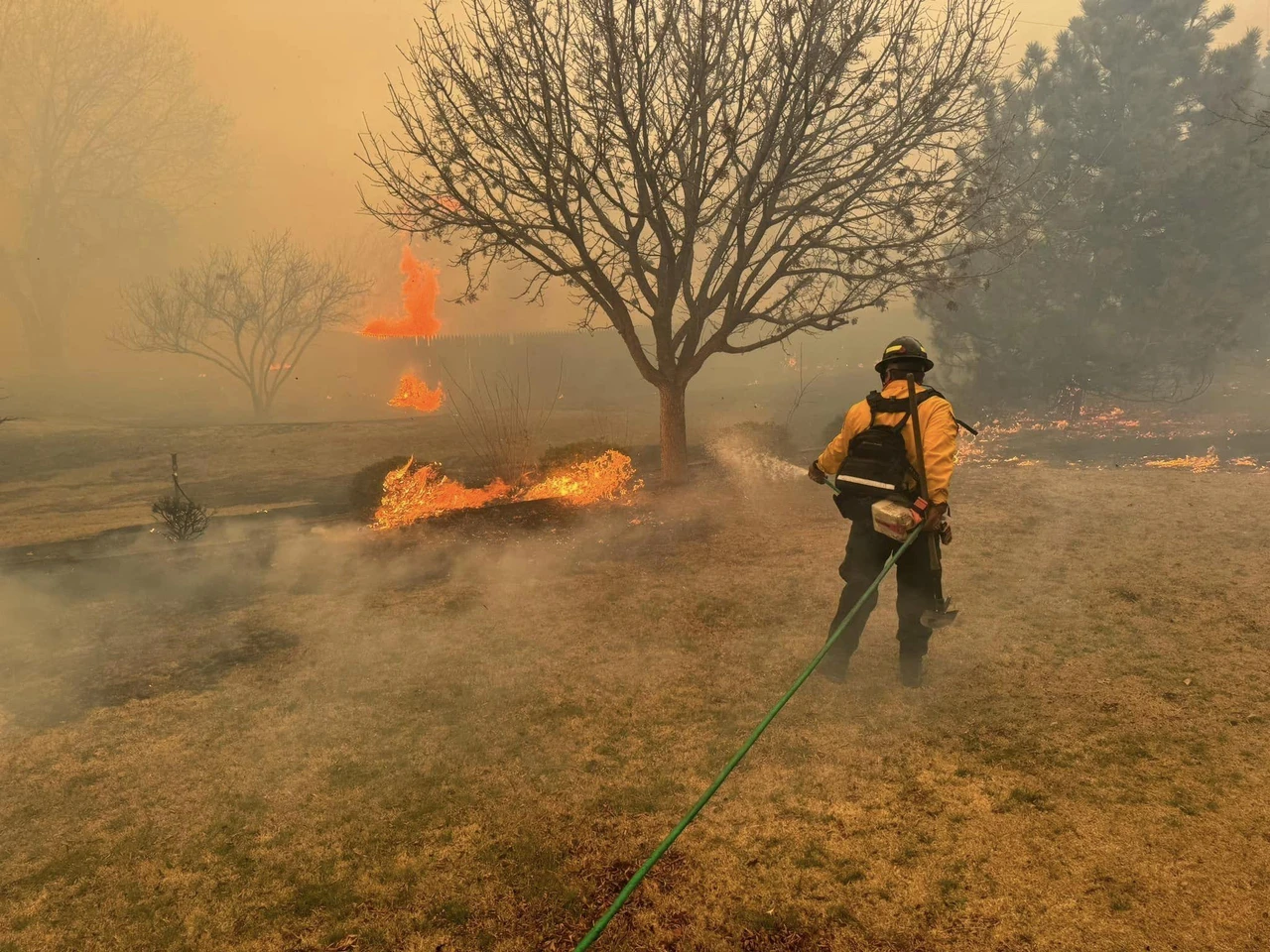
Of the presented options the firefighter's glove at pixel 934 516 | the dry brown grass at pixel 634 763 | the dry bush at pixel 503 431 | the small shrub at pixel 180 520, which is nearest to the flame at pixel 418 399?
the dry bush at pixel 503 431

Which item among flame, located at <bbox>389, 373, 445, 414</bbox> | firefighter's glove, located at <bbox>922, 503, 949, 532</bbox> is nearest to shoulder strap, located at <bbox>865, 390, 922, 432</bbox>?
firefighter's glove, located at <bbox>922, 503, 949, 532</bbox>

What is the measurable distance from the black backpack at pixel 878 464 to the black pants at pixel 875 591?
0.20 meters

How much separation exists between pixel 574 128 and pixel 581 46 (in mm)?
1070

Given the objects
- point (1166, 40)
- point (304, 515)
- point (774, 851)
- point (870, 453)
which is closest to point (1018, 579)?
point (870, 453)

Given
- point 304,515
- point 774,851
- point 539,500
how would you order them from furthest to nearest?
point 304,515
point 539,500
point 774,851

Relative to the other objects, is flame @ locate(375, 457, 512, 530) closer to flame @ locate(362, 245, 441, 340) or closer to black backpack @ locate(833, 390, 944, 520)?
black backpack @ locate(833, 390, 944, 520)

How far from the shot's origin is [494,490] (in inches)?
442

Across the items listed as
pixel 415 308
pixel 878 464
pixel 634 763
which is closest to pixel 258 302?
pixel 415 308

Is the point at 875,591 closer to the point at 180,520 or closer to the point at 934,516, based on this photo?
the point at 934,516

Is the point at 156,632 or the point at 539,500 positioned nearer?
the point at 156,632

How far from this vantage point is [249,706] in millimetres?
4898

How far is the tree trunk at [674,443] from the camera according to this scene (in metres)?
11.1

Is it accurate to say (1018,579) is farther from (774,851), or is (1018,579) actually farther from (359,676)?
(359,676)

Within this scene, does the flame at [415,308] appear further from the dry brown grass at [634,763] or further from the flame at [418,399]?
the dry brown grass at [634,763]
